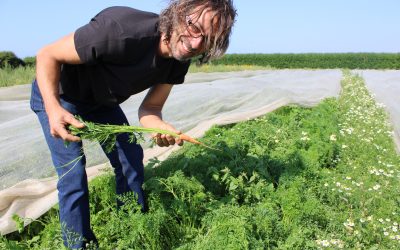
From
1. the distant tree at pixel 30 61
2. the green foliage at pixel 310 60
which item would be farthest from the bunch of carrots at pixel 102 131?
the green foliage at pixel 310 60

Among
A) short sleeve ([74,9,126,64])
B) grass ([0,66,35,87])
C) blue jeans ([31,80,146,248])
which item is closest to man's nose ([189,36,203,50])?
short sleeve ([74,9,126,64])

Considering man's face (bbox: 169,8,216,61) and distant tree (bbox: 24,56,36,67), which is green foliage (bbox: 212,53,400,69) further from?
man's face (bbox: 169,8,216,61)

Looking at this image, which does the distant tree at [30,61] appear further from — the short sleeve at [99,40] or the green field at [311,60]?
the short sleeve at [99,40]

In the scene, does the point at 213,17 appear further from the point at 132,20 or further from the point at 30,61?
the point at 30,61

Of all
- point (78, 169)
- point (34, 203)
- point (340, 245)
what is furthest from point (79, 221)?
point (340, 245)

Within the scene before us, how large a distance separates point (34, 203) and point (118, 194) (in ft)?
2.26

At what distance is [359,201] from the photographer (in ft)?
11.2

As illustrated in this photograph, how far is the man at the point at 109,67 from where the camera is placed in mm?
2131

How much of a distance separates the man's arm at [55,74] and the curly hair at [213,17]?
51 centimetres

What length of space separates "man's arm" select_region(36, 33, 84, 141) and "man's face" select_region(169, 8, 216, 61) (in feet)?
1.75

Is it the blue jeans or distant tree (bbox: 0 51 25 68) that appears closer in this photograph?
the blue jeans

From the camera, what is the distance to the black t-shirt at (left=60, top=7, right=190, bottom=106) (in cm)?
214

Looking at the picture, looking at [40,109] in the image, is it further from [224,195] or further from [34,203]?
[224,195]

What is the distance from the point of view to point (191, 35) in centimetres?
216
